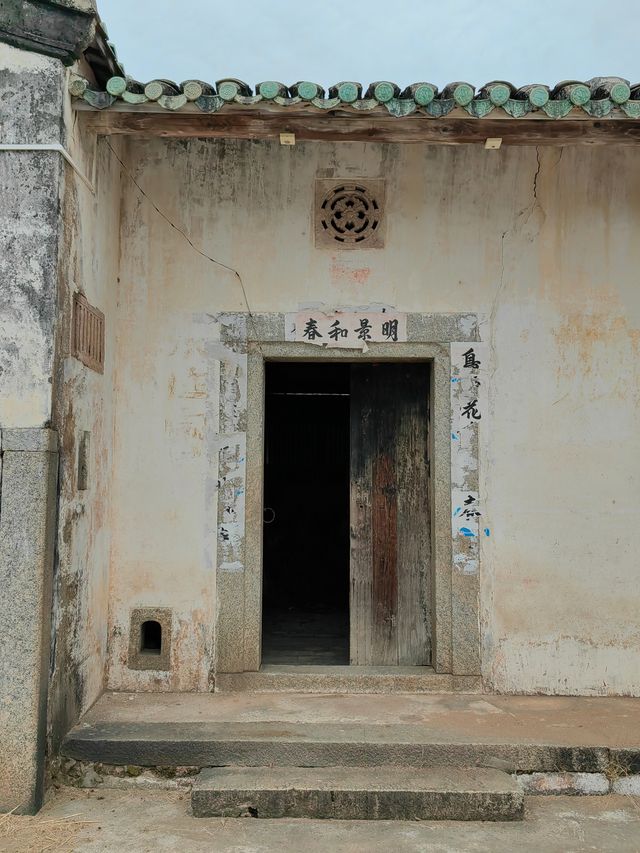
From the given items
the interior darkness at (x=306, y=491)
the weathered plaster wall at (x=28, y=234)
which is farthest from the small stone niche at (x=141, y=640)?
the interior darkness at (x=306, y=491)

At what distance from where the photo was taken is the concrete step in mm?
4055

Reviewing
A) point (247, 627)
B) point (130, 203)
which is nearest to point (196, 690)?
point (247, 627)

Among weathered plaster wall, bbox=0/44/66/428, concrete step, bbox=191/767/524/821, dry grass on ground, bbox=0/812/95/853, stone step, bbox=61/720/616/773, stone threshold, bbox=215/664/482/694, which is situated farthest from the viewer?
stone threshold, bbox=215/664/482/694

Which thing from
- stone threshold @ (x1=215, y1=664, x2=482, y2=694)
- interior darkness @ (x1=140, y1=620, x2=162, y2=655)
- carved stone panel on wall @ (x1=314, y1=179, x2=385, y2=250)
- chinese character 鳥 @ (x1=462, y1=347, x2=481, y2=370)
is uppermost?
carved stone panel on wall @ (x1=314, y1=179, x2=385, y2=250)

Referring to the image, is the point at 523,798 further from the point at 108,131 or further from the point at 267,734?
the point at 108,131

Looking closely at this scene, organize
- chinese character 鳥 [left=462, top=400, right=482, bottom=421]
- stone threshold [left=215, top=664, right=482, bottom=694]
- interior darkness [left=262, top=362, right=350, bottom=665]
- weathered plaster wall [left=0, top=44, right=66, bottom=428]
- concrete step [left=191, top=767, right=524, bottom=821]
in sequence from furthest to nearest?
interior darkness [left=262, top=362, right=350, bottom=665]
chinese character 鳥 [left=462, top=400, right=482, bottom=421]
stone threshold [left=215, top=664, right=482, bottom=694]
weathered plaster wall [left=0, top=44, right=66, bottom=428]
concrete step [left=191, top=767, right=524, bottom=821]

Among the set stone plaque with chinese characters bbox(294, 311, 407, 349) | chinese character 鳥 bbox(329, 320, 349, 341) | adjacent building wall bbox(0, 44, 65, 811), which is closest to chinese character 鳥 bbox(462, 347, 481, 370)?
stone plaque with chinese characters bbox(294, 311, 407, 349)

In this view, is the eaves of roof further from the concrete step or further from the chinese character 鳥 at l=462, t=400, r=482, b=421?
the concrete step

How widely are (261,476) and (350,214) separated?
1923mm

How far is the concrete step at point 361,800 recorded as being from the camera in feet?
13.3

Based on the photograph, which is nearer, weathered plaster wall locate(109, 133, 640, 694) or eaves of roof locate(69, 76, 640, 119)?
eaves of roof locate(69, 76, 640, 119)

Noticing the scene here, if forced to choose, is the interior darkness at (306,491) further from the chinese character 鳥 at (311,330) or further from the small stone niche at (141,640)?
the small stone niche at (141,640)

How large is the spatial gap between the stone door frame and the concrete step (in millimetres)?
1274

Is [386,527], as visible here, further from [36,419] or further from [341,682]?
[36,419]
